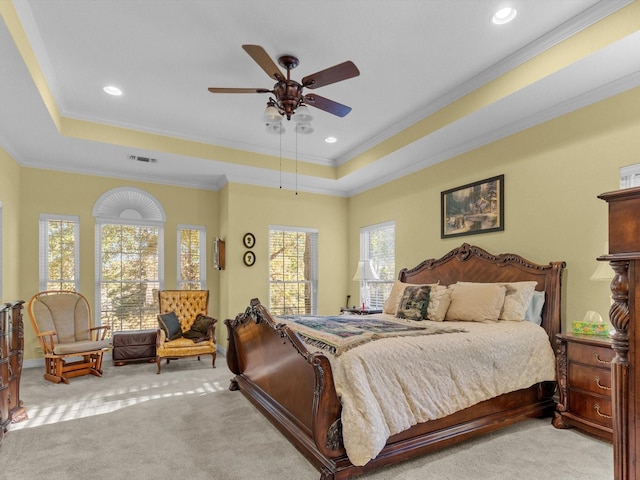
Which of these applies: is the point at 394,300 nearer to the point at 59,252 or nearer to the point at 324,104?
the point at 324,104

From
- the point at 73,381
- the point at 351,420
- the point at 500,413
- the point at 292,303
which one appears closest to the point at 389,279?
the point at 292,303

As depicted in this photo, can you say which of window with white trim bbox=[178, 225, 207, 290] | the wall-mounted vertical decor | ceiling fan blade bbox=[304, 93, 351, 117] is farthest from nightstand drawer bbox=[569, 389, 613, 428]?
window with white trim bbox=[178, 225, 207, 290]

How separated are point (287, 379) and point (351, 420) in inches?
31.4

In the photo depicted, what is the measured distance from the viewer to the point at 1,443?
108 inches

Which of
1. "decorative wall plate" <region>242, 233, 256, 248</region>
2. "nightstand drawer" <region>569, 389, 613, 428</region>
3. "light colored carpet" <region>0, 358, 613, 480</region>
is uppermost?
"decorative wall plate" <region>242, 233, 256, 248</region>

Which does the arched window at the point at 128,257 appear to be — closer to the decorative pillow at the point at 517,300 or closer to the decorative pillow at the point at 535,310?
the decorative pillow at the point at 517,300

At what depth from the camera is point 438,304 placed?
3.95 m

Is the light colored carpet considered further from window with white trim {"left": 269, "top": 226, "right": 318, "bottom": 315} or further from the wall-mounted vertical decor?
window with white trim {"left": 269, "top": 226, "right": 318, "bottom": 315}

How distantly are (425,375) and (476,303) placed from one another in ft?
4.86

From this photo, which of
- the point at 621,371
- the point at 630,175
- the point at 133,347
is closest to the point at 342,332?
the point at 621,371

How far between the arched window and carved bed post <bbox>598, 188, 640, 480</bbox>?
6051 millimetres

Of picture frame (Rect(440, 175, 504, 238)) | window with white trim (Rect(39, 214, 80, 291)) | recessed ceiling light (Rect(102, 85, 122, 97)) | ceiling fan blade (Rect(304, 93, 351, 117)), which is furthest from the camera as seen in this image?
window with white trim (Rect(39, 214, 80, 291))

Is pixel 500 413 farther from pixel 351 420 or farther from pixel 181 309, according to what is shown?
pixel 181 309

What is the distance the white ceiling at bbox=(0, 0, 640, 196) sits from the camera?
2762 millimetres
